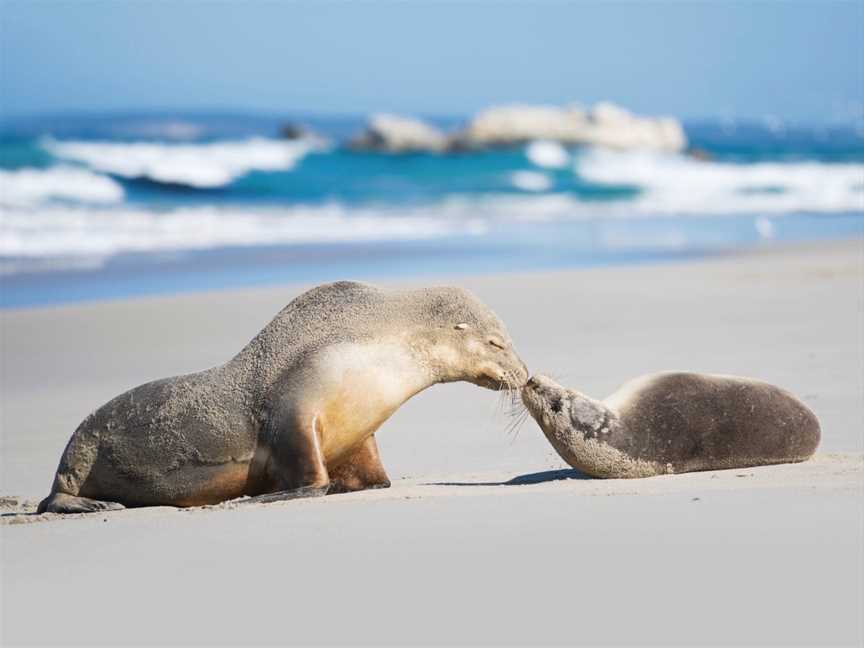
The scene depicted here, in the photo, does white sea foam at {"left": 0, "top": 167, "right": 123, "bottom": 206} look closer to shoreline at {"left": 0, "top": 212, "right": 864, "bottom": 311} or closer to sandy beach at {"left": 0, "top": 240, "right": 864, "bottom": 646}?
shoreline at {"left": 0, "top": 212, "right": 864, "bottom": 311}

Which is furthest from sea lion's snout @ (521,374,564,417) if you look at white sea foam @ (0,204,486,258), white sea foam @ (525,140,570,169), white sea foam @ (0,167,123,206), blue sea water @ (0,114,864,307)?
white sea foam @ (525,140,570,169)

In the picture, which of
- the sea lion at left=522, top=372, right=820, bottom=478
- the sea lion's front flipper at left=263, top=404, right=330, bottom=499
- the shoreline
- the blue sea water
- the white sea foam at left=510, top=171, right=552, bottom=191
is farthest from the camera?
the white sea foam at left=510, top=171, right=552, bottom=191

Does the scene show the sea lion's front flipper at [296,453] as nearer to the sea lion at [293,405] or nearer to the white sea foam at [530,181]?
the sea lion at [293,405]

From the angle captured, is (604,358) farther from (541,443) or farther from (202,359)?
(202,359)

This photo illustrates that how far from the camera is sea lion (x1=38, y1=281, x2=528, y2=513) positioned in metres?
5.48

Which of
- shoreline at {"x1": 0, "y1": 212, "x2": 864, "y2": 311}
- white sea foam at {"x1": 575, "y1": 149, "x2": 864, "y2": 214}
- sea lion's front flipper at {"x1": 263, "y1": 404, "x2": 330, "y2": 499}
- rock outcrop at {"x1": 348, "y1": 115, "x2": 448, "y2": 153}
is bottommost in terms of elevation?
sea lion's front flipper at {"x1": 263, "y1": 404, "x2": 330, "y2": 499}

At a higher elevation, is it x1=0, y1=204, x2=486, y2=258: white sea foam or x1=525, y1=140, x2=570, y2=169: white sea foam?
x1=525, y1=140, x2=570, y2=169: white sea foam

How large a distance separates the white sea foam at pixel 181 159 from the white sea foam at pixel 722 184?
11374mm

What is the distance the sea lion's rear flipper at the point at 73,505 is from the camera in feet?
18.2

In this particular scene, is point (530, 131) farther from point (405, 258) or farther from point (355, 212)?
point (405, 258)

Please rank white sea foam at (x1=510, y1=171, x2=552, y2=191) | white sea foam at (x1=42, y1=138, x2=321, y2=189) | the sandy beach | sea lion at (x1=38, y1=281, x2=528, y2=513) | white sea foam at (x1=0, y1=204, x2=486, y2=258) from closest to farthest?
the sandy beach
sea lion at (x1=38, y1=281, x2=528, y2=513)
white sea foam at (x1=0, y1=204, x2=486, y2=258)
white sea foam at (x1=42, y1=138, x2=321, y2=189)
white sea foam at (x1=510, y1=171, x2=552, y2=191)

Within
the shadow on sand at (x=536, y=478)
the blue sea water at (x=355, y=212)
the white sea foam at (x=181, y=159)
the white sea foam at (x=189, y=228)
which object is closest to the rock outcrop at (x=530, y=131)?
the blue sea water at (x=355, y=212)

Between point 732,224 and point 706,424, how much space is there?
785 inches

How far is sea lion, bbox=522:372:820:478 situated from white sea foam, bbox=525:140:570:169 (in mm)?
43025
